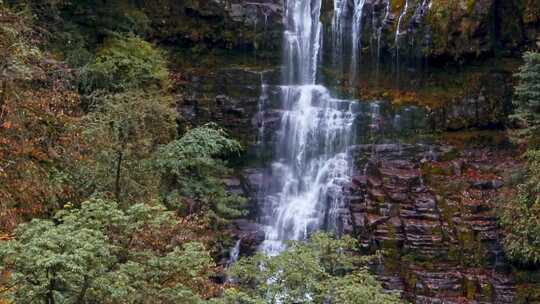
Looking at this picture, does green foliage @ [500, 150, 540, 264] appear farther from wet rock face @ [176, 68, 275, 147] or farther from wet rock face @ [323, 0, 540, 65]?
wet rock face @ [176, 68, 275, 147]

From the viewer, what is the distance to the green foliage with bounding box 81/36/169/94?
50.4ft

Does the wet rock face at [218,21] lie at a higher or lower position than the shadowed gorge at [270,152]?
higher

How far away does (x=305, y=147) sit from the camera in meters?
17.6

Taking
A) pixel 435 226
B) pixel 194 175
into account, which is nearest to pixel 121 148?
pixel 194 175

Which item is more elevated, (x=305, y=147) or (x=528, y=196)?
(x=305, y=147)

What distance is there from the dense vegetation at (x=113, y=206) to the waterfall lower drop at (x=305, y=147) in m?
1.67

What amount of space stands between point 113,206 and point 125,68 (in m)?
8.26

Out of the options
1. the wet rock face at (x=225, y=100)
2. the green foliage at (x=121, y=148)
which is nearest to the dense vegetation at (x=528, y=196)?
the wet rock face at (x=225, y=100)

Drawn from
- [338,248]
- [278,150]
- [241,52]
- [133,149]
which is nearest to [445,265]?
[338,248]

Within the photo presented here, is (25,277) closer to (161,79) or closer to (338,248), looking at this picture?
(338,248)

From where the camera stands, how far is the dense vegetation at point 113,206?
7492 millimetres

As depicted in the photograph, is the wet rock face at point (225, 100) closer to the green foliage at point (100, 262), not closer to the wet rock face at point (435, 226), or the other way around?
the wet rock face at point (435, 226)

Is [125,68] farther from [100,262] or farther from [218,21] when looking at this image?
[100,262]

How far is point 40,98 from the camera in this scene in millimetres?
10328
